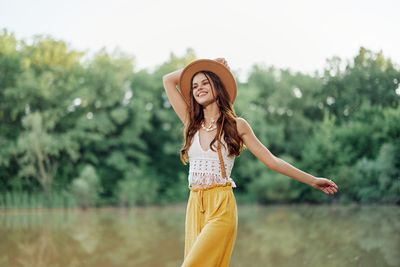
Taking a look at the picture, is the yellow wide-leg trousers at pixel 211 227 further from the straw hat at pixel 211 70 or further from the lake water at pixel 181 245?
the lake water at pixel 181 245

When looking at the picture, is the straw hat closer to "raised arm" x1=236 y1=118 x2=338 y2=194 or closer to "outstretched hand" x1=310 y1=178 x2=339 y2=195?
"raised arm" x1=236 y1=118 x2=338 y2=194

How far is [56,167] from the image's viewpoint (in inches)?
993

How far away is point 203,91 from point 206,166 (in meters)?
0.34

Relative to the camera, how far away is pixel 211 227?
2814 mm

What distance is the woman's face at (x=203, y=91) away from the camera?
120 inches

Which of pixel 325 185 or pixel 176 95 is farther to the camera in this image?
pixel 176 95

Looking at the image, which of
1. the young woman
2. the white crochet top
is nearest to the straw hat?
the young woman

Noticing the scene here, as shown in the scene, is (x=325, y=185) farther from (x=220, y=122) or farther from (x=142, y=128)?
(x=142, y=128)

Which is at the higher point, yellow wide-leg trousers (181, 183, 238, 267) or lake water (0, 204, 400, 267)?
yellow wide-leg trousers (181, 183, 238, 267)

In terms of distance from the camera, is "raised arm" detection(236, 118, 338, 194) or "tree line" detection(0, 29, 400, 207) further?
"tree line" detection(0, 29, 400, 207)

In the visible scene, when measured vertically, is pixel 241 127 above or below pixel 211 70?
below

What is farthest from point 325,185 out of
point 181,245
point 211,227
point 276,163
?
point 181,245

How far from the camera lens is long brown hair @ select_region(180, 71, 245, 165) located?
9.70 ft

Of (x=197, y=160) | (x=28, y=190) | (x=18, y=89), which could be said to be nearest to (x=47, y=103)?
(x=18, y=89)
